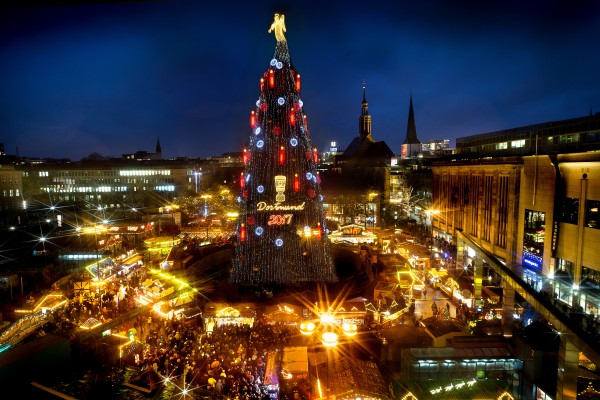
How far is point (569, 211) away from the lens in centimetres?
→ 1750

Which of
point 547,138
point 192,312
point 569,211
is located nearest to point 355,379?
point 192,312

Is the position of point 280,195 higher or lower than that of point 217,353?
higher

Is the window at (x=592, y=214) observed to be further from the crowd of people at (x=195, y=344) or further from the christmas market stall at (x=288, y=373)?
the christmas market stall at (x=288, y=373)

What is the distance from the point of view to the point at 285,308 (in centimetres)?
1482

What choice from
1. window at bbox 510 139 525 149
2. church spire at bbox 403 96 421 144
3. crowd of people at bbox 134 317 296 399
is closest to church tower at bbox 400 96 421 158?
church spire at bbox 403 96 421 144

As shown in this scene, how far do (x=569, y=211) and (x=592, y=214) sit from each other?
1.38 m

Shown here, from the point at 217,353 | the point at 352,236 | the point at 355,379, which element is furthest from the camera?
the point at 352,236

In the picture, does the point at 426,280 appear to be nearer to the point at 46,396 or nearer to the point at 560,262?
the point at 560,262

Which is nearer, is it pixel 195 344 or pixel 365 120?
pixel 195 344

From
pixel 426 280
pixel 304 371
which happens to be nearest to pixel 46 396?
pixel 304 371

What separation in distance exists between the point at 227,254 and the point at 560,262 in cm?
1947

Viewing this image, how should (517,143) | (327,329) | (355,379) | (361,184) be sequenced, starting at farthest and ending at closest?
1. (361,184)
2. (517,143)
3. (327,329)
4. (355,379)

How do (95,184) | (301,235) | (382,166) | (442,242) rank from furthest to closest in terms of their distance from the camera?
(95,184)
(382,166)
(442,242)
(301,235)

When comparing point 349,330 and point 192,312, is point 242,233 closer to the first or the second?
point 192,312
